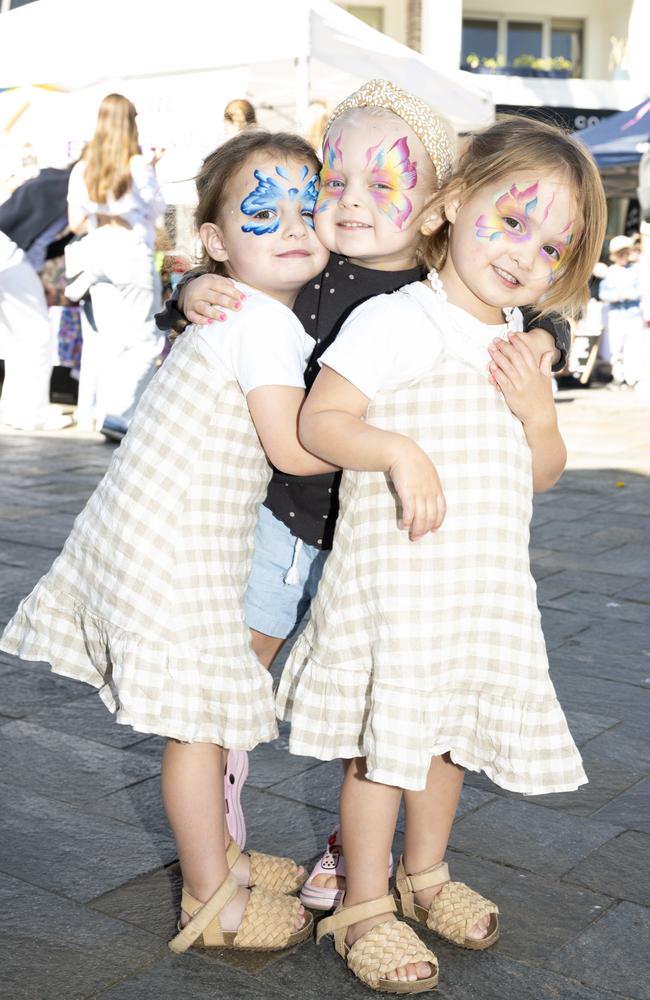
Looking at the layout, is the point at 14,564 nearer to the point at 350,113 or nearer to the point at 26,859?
the point at 26,859

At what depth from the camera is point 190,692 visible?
2064 millimetres

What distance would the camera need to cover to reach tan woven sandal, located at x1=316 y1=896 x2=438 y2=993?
202cm

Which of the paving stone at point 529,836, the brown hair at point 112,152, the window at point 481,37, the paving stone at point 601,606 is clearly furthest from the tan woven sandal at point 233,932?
the window at point 481,37

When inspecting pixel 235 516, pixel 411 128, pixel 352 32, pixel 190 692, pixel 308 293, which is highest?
pixel 352 32

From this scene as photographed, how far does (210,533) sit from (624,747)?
147 cm

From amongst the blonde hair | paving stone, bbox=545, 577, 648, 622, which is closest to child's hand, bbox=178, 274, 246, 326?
the blonde hair

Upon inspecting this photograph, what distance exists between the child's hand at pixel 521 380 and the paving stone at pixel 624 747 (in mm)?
1226

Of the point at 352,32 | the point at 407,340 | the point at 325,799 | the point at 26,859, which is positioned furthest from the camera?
the point at 352,32

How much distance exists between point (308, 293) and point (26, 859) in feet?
4.01

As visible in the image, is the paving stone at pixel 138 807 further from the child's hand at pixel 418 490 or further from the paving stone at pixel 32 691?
the child's hand at pixel 418 490

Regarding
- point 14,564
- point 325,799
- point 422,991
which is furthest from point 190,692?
point 14,564

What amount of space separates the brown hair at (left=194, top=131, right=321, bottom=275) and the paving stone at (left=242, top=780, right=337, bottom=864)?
45.1 inches

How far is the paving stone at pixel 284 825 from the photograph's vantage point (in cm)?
254

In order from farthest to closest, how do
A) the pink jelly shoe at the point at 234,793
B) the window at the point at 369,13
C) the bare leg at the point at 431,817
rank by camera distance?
the window at the point at 369,13 → the pink jelly shoe at the point at 234,793 → the bare leg at the point at 431,817
